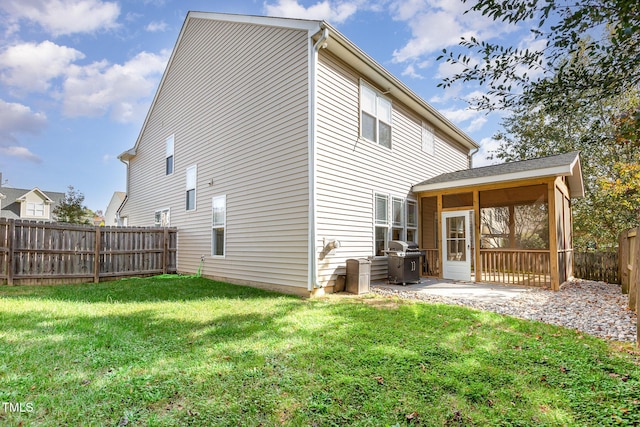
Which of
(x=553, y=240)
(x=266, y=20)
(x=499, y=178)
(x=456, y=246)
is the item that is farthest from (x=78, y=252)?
(x=553, y=240)

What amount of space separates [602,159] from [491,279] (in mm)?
10163

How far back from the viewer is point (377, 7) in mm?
7859

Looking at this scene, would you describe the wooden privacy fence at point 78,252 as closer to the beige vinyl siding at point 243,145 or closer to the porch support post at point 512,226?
the beige vinyl siding at point 243,145

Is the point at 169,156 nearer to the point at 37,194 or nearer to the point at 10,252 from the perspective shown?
the point at 10,252

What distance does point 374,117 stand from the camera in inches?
344

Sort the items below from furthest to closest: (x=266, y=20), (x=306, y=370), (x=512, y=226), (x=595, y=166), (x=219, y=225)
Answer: (x=595, y=166), (x=512, y=226), (x=219, y=225), (x=266, y=20), (x=306, y=370)

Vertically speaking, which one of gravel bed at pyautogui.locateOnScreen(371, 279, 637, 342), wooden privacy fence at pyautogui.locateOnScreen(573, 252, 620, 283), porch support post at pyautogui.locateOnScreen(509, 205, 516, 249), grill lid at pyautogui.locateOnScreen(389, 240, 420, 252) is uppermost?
porch support post at pyautogui.locateOnScreen(509, 205, 516, 249)

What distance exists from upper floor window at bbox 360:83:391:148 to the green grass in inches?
202

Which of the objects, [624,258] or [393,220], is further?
[393,220]

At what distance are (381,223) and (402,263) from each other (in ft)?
4.04

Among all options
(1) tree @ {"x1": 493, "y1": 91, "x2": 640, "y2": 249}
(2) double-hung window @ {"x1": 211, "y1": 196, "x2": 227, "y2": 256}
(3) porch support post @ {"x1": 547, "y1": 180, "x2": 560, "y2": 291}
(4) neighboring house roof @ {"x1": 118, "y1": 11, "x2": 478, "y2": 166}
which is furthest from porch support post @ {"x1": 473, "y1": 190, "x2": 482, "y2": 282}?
(2) double-hung window @ {"x1": 211, "y1": 196, "x2": 227, "y2": 256}

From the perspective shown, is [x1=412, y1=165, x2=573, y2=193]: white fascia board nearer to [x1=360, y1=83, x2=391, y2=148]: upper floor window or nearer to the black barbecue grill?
[x1=360, y1=83, x2=391, y2=148]: upper floor window

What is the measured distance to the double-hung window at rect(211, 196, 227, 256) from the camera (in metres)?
9.17

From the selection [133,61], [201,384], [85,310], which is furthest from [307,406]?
[133,61]
